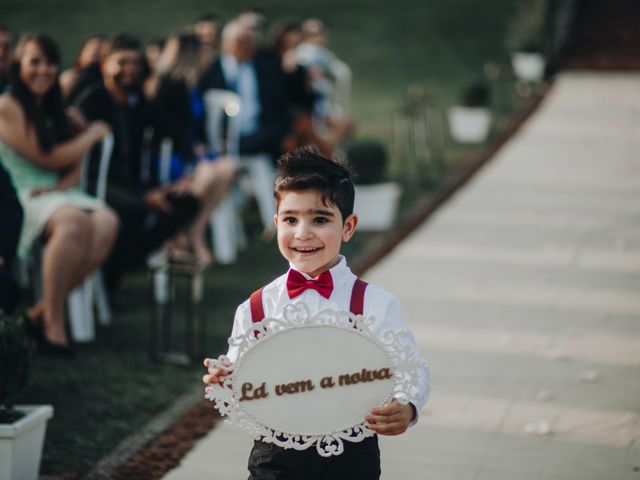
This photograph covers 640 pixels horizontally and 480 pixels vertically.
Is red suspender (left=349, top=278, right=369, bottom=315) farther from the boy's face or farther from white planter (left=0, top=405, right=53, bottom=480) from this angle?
white planter (left=0, top=405, right=53, bottom=480)

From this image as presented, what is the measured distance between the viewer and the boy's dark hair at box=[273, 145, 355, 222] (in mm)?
2762

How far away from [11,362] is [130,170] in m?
3.48

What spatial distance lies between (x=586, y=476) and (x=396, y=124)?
10.7 m

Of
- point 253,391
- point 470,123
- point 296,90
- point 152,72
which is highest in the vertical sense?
point 152,72

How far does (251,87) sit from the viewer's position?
9.03 metres

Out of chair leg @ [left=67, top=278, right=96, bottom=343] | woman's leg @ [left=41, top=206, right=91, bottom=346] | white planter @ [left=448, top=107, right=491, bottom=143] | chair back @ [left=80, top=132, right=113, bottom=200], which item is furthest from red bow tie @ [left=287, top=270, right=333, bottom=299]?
white planter @ [left=448, top=107, right=491, bottom=143]

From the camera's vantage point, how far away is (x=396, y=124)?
14641mm

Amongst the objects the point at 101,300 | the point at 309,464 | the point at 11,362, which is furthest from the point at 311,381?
the point at 101,300

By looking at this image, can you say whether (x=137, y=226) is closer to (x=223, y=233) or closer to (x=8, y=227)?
(x=223, y=233)

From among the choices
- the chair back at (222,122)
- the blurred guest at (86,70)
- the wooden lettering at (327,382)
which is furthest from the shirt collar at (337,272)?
the chair back at (222,122)

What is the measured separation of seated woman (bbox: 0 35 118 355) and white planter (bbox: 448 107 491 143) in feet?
28.0

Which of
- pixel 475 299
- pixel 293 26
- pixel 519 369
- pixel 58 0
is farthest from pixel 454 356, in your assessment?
pixel 58 0

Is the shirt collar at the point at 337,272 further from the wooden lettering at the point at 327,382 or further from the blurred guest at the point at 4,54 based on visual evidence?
the blurred guest at the point at 4,54

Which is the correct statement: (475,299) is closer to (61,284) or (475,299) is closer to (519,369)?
(519,369)
